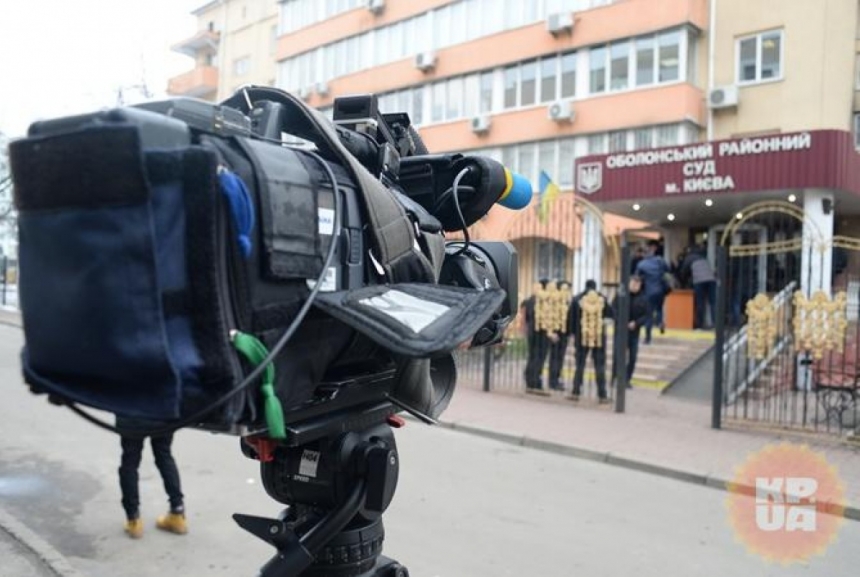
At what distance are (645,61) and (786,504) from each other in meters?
16.1

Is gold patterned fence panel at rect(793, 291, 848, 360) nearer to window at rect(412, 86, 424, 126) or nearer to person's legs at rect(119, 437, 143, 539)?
person's legs at rect(119, 437, 143, 539)

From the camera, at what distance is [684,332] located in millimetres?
15156

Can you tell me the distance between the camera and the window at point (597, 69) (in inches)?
807

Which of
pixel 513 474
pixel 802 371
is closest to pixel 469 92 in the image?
pixel 802 371

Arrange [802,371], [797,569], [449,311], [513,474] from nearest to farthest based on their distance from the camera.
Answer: [449,311] < [797,569] < [513,474] < [802,371]

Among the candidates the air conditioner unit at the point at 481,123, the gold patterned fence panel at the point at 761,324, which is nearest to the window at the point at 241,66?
the air conditioner unit at the point at 481,123

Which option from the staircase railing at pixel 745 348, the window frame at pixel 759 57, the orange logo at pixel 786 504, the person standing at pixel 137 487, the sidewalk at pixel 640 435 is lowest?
the orange logo at pixel 786 504

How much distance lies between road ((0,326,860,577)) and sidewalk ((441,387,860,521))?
0.30 metres

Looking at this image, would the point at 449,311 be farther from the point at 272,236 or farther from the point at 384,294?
the point at 272,236

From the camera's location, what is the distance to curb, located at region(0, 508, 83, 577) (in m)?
3.87

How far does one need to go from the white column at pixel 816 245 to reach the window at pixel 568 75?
8.95m

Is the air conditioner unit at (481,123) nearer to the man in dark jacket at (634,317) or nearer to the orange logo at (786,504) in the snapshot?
the man in dark jacket at (634,317)

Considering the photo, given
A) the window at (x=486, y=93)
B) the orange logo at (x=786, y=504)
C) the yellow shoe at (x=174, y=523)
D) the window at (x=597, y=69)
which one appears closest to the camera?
the yellow shoe at (x=174, y=523)

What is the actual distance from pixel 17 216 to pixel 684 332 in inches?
604
